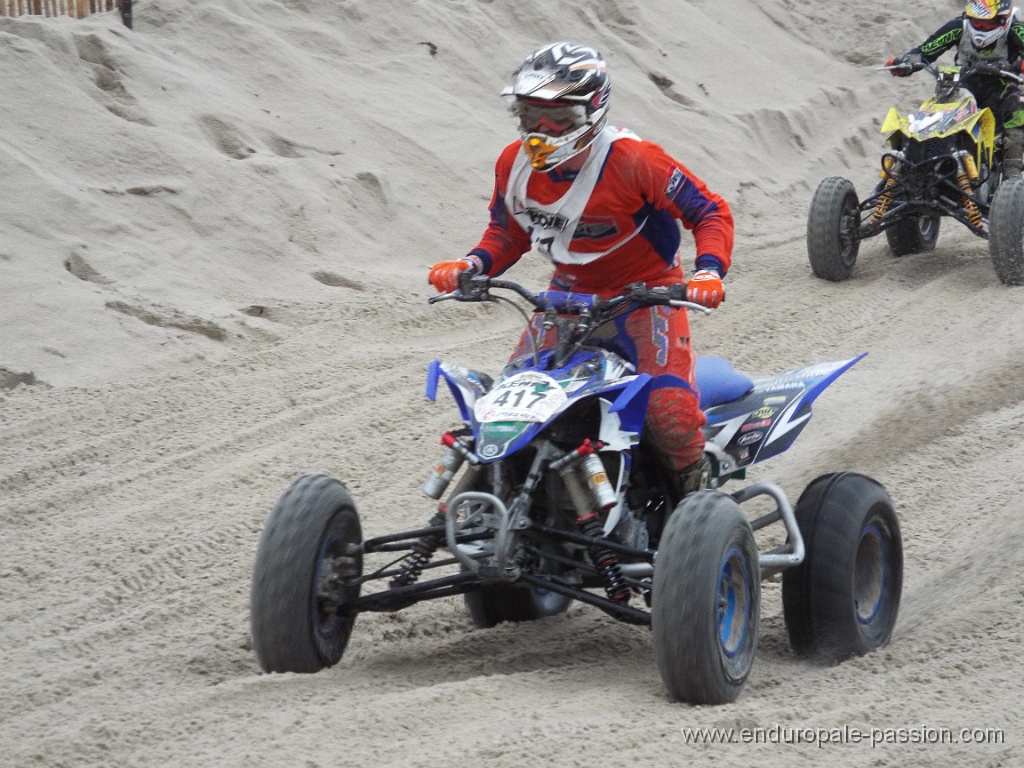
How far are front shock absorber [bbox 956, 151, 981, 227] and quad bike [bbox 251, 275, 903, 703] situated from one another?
221 inches

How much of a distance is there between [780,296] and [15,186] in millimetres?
5192

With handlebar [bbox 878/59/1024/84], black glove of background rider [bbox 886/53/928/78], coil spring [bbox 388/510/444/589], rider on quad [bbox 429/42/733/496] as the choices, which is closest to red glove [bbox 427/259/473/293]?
rider on quad [bbox 429/42/733/496]

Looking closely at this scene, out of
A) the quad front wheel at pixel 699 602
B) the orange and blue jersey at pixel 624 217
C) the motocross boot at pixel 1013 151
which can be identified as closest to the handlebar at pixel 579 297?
the orange and blue jersey at pixel 624 217

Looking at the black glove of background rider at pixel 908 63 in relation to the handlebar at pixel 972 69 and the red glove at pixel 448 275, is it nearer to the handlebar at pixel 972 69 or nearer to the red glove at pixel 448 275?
the handlebar at pixel 972 69

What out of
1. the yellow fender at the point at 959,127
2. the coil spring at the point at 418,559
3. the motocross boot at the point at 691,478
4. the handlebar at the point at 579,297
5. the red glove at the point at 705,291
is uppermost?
the red glove at the point at 705,291

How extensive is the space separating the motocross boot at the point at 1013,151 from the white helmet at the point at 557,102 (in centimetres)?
693

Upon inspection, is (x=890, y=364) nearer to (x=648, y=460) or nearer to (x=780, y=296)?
(x=780, y=296)

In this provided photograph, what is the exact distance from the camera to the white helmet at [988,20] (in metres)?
10.7

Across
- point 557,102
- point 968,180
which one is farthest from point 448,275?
point 968,180

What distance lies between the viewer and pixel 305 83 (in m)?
11.3

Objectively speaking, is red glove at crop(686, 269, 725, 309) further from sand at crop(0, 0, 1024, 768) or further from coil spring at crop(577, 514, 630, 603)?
sand at crop(0, 0, 1024, 768)

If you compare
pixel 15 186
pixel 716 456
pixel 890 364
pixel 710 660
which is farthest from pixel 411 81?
pixel 710 660

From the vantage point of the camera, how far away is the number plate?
427cm

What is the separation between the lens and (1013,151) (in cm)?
1060
